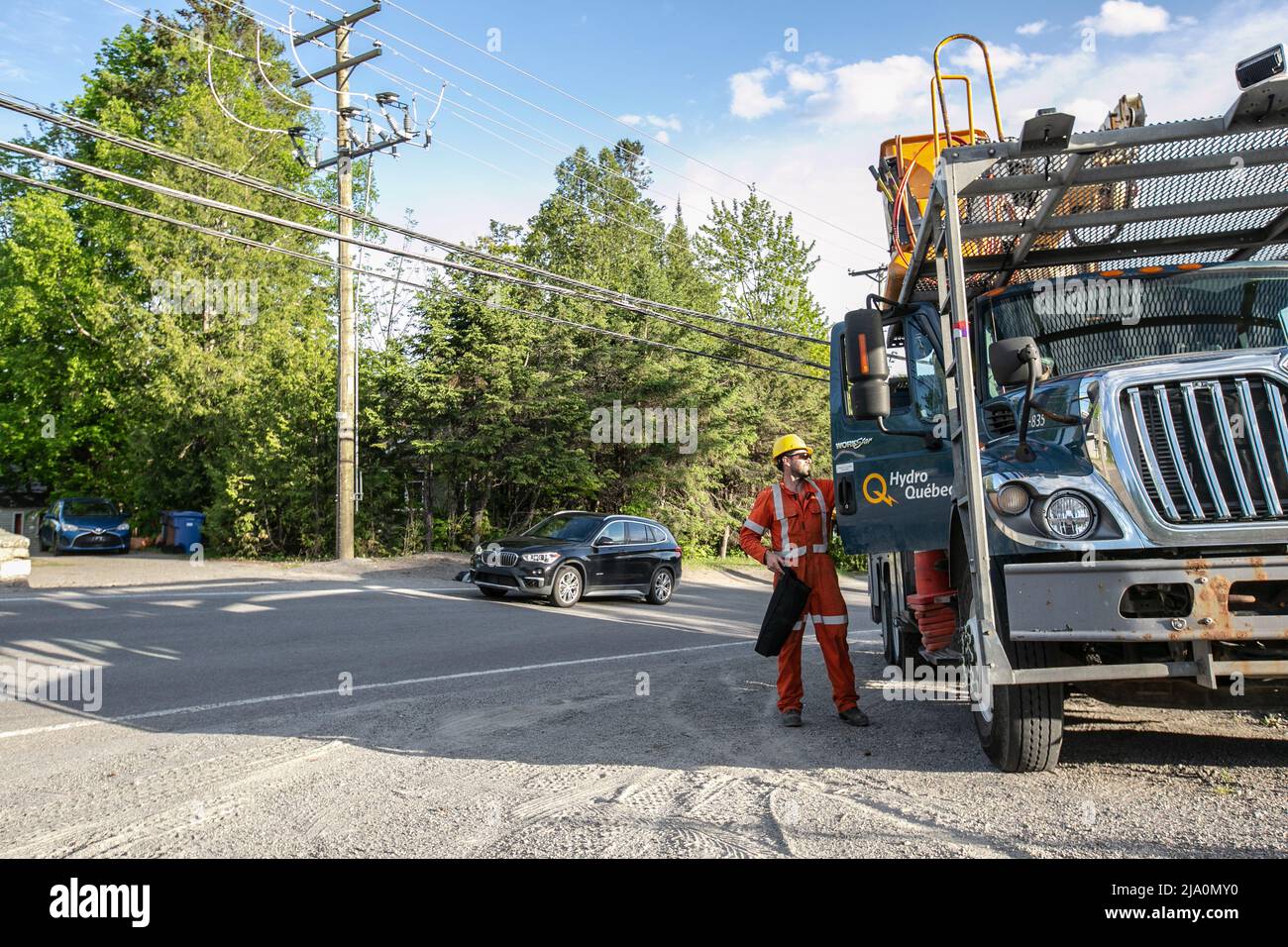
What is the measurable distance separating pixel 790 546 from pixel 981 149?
2894mm

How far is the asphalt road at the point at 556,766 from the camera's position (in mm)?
4039

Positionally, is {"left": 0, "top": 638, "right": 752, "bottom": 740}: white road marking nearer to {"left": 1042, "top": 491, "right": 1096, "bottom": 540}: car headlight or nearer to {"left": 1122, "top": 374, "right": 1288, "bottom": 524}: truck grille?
{"left": 1042, "top": 491, "right": 1096, "bottom": 540}: car headlight

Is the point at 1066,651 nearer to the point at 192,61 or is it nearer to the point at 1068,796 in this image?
the point at 1068,796

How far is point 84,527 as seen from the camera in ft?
91.1

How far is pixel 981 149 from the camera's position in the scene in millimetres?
4926

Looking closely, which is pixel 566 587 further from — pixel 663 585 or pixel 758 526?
pixel 758 526

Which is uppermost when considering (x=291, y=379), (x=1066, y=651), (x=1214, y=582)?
(x=291, y=379)

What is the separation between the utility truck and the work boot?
2.24ft

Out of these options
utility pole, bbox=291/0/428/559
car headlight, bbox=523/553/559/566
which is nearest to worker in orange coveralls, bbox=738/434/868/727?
car headlight, bbox=523/553/559/566

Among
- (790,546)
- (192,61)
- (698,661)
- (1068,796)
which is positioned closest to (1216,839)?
(1068,796)

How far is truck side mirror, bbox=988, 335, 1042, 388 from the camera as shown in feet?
16.9

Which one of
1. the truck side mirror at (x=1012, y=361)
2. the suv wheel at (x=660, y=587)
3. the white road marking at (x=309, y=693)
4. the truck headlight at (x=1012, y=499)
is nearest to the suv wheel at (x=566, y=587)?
the suv wheel at (x=660, y=587)
